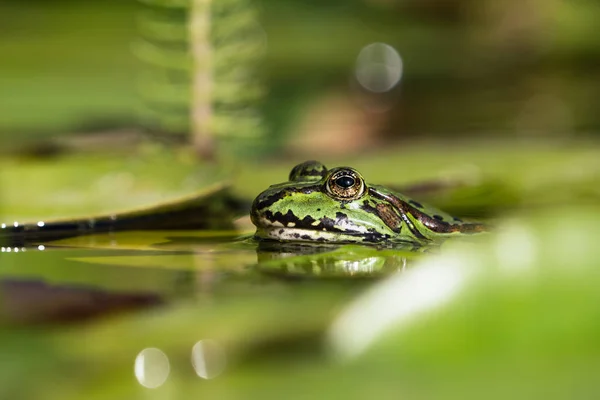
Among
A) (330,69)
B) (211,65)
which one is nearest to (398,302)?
(211,65)

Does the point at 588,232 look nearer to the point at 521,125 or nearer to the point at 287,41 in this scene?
the point at 521,125

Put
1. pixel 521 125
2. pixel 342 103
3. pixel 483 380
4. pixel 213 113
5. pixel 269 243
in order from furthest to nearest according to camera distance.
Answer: pixel 342 103, pixel 521 125, pixel 213 113, pixel 269 243, pixel 483 380

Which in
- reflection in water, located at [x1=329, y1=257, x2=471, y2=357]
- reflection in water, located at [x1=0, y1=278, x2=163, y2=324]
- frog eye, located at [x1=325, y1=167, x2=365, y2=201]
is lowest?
reflection in water, located at [x1=329, y1=257, x2=471, y2=357]

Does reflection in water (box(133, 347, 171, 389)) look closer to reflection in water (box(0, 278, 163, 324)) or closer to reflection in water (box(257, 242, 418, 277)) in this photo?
reflection in water (box(0, 278, 163, 324))

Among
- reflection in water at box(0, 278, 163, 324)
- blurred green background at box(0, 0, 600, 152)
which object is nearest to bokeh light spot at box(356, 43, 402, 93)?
blurred green background at box(0, 0, 600, 152)

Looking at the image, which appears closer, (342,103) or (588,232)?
(588,232)

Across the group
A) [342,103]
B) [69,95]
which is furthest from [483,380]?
[342,103]
